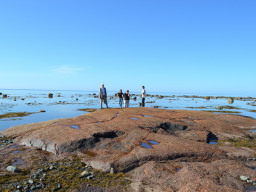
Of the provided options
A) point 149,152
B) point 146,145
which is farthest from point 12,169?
point 146,145

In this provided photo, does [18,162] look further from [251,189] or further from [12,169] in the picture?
[251,189]

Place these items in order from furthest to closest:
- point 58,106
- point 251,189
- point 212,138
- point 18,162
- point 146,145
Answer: point 58,106 → point 212,138 → point 146,145 → point 18,162 → point 251,189

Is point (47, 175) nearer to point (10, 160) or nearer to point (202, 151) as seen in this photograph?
point (10, 160)

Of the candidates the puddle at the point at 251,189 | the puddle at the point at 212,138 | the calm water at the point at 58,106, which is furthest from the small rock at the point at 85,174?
the calm water at the point at 58,106

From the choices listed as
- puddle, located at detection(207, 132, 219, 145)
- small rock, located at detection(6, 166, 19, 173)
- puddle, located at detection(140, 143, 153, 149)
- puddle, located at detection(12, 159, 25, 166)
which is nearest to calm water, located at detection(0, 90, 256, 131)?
puddle, located at detection(12, 159, 25, 166)

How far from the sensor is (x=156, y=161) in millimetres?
8781

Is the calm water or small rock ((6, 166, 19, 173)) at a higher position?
small rock ((6, 166, 19, 173))

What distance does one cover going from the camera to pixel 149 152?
9.10 metres

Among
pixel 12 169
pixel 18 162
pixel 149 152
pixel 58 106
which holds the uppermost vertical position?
pixel 149 152

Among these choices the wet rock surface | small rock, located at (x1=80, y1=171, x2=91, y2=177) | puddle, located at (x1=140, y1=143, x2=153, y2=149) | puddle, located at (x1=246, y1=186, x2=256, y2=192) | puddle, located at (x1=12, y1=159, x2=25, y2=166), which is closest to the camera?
puddle, located at (x1=246, y1=186, x2=256, y2=192)

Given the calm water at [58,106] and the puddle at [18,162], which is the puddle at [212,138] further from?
the calm water at [58,106]

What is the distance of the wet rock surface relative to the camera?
724 centimetres

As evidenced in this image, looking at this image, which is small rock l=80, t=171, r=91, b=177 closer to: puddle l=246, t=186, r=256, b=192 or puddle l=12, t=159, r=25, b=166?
puddle l=12, t=159, r=25, b=166

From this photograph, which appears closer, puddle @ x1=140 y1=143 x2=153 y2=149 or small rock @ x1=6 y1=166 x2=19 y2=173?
small rock @ x1=6 y1=166 x2=19 y2=173
